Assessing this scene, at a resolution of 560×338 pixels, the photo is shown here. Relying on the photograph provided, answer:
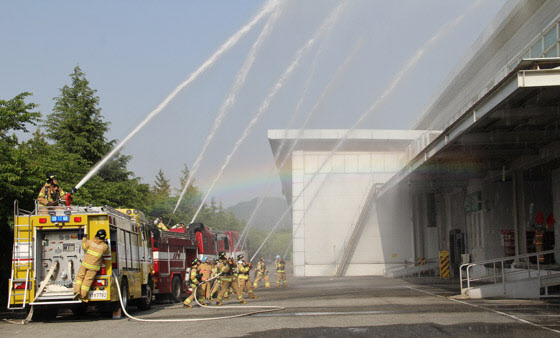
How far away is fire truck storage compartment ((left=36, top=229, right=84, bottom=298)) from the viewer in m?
15.5

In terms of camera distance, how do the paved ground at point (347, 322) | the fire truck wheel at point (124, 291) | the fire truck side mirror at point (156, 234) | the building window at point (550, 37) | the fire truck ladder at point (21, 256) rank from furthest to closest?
the fire truck side mirror at point (156, 234) < the building window at point (550, 37) < the fire truck wheel at point (124, 291) < the fire truck ladder at point (21, 256) < the paved ground at point (347, 322)

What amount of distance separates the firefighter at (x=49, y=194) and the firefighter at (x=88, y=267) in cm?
199

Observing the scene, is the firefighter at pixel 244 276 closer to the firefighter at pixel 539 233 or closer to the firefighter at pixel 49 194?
the firefighter at pixel 49 194

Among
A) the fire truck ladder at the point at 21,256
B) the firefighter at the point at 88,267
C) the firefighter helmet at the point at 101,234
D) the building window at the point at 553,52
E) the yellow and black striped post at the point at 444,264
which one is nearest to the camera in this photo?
the firefighter at the point at 88,267

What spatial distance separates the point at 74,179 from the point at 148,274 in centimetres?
969

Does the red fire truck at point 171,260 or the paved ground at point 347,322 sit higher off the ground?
the red fire truck at point 171,260

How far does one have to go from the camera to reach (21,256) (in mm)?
15203

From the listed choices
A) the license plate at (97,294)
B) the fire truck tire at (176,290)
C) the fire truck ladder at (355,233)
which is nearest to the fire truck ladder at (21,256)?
the license plate at (97,294)

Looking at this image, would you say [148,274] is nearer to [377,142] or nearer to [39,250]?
[39,250]

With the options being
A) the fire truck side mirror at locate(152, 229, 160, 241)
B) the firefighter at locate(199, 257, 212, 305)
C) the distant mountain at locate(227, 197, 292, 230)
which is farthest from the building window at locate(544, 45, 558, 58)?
the distant mountain at locate(227, 197, 292, 230)

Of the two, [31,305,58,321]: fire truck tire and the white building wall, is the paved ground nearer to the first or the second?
[31,305,58,321]: fire truck tire

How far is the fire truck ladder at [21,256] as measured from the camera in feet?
48.9

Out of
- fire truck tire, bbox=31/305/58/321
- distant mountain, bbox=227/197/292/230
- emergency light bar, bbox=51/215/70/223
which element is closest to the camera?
emergency light bar, bbox=51/215/70/223

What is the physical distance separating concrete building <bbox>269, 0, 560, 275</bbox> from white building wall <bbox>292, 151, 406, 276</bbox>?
0.25 ft
